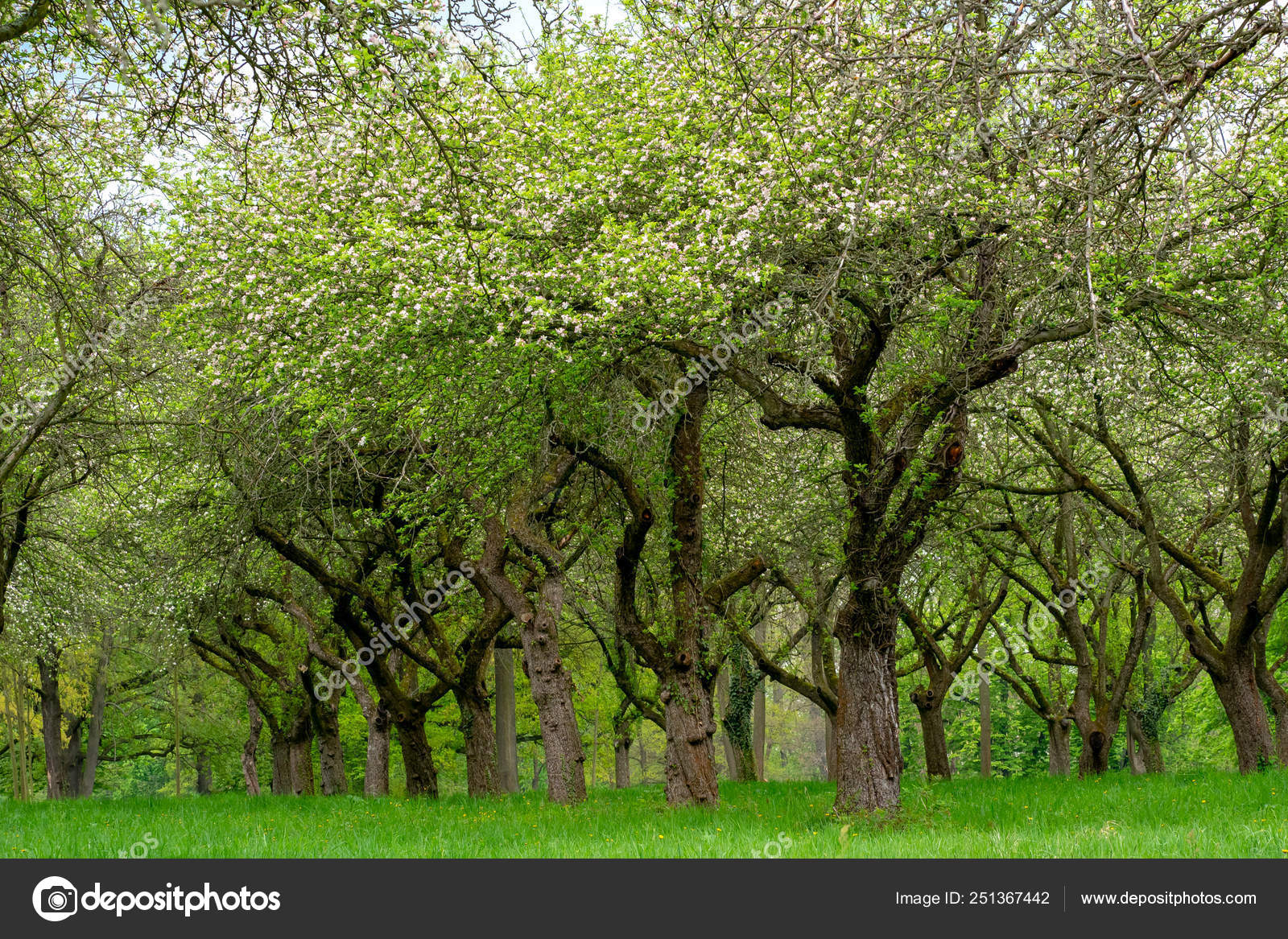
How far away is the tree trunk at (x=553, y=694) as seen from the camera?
15.5 m

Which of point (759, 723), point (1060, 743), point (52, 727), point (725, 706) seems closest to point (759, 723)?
point (759, 723)

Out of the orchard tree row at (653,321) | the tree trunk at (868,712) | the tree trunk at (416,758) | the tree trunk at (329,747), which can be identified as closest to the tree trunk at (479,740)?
the orchard tree row at (653,321)

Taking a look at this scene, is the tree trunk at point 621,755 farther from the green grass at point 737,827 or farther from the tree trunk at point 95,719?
the green grass at point 737,827

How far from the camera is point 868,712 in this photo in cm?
1166

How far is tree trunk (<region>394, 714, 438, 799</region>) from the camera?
20.2m

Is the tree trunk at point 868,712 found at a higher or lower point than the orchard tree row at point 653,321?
lower

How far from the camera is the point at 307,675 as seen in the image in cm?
2431

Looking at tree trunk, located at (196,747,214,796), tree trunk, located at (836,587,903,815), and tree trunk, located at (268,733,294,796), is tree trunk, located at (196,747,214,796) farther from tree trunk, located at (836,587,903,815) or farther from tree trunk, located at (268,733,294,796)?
tree trunk, located at (836,587,903,815)

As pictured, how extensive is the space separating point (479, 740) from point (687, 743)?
6975 mm
